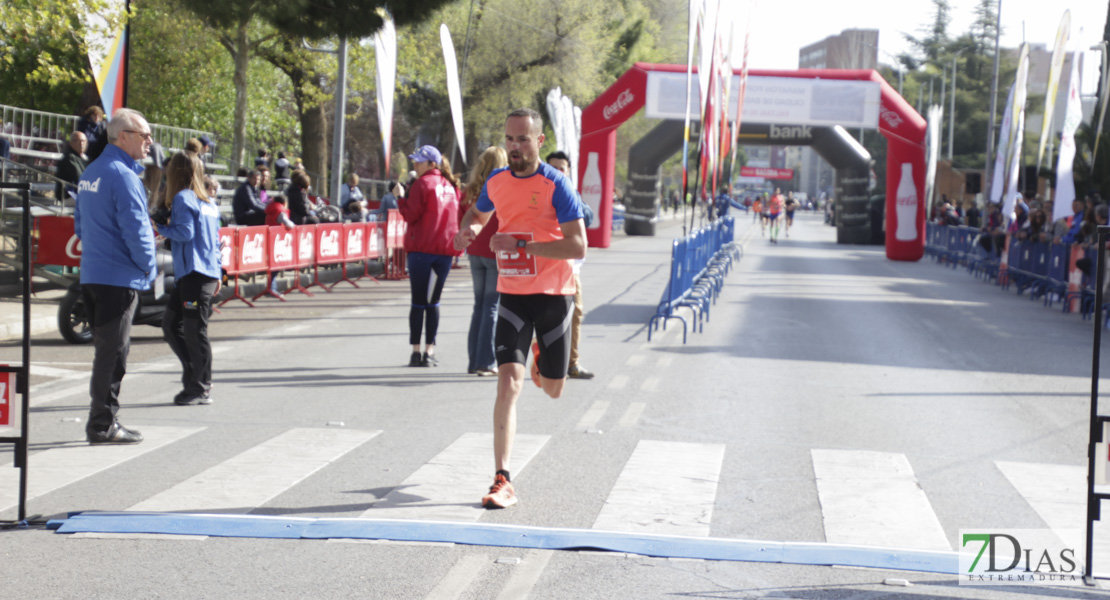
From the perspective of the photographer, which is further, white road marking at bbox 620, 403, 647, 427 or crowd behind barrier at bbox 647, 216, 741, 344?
crowd behind barrier at bbox 647, 216, 741, 344

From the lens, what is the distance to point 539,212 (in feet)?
19.4

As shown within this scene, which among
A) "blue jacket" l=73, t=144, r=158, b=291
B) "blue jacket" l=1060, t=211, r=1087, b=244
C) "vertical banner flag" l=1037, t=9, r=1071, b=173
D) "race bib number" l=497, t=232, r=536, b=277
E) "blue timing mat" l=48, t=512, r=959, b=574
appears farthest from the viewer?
"vertical banner flag" l=1037, t=9, r=1071, b=173

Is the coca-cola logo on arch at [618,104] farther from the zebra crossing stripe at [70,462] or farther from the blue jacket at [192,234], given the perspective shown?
the zebra crossing stripe at [70,462]

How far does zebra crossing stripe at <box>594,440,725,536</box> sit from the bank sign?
45.0 inches

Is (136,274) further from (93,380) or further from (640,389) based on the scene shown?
(640,389)

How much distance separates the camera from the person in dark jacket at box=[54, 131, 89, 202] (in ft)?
52.0

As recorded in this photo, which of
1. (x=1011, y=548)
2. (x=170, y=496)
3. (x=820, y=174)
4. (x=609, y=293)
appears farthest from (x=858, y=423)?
(x=820, y=174)

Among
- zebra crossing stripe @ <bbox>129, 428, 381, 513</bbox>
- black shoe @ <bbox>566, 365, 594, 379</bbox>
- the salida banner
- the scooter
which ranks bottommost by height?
zebra crossing stripe @ <bbox>129, 428, 381, 513</bbox>

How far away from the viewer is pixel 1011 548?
5156 millimetres

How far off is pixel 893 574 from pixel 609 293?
1455 centimetres

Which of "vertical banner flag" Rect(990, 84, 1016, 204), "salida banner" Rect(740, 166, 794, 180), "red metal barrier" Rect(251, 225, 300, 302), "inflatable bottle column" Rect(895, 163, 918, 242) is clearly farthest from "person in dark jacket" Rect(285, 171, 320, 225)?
"salida banner" Rect(740, 166, 794, 180)

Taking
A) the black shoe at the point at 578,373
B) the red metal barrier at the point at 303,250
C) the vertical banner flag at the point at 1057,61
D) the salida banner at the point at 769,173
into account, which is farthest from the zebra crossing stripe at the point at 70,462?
the salida banner at the point at 769,173

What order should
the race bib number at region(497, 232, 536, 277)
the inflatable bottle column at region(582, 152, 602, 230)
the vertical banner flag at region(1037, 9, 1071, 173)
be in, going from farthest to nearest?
the inflatable bottle column at region(582, 152, 602, 230) < the vertical banner flag at region(1037, 9, 1071, 173) < the race bib number at region(497, 232, 536, 277)

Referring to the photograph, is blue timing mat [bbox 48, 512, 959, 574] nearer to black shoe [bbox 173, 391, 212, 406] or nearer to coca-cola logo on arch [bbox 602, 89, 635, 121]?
black shoe [bbox 173, 391, 212, 406]
